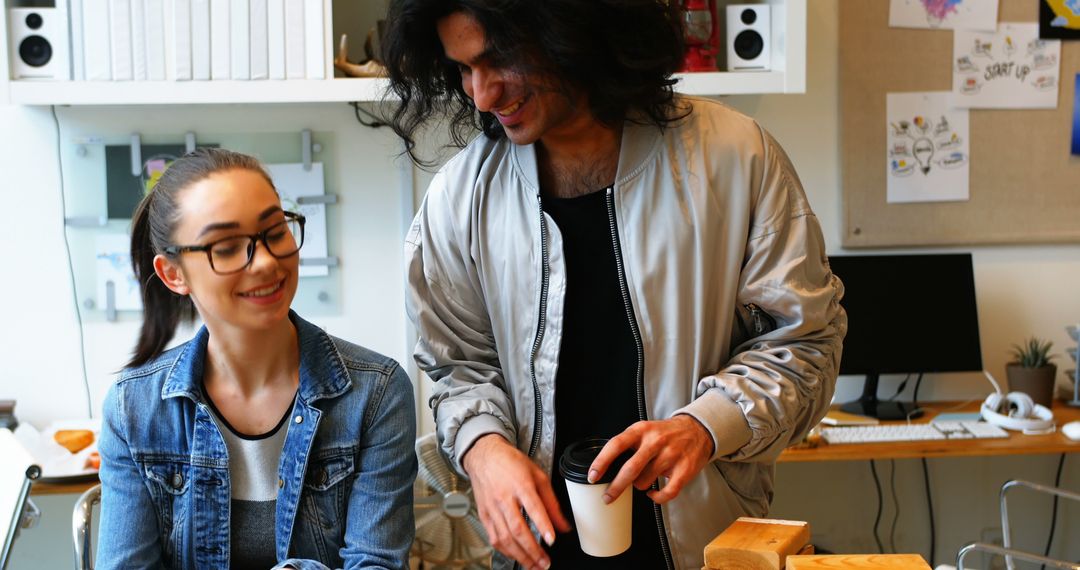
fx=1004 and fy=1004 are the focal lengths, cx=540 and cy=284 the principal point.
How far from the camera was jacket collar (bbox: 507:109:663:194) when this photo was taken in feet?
4.68

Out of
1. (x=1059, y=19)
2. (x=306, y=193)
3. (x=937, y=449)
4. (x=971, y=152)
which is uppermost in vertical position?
(x=1059, y=19)

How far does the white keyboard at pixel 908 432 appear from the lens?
2701mm

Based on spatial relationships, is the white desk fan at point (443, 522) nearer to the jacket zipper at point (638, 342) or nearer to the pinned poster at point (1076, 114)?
the jacket zipper at point (638, 342)

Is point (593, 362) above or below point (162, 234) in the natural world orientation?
below

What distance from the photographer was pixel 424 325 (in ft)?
4.93

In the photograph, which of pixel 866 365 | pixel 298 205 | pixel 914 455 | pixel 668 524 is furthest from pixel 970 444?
pixel 298 205

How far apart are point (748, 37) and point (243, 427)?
182cm


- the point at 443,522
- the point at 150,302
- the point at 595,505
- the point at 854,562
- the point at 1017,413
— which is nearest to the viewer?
A: the point at 854,562

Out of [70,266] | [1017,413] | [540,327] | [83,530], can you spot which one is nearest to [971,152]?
[1017,413]

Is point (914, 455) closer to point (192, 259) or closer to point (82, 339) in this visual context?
point (192, 259)

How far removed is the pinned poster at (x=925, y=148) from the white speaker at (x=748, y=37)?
53cm

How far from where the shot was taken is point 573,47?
1.32 meters

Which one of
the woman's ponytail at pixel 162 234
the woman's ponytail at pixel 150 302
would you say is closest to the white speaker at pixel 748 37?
the woman's ponytail at pixel 162 234

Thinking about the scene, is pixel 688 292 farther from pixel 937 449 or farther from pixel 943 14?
pixel 943 14
